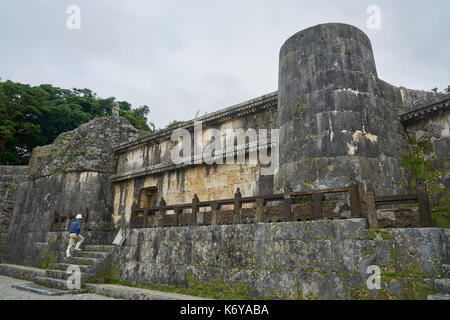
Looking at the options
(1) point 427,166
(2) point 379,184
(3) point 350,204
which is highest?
(1) point 427,166

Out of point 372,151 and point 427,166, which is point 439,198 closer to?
point 427,166

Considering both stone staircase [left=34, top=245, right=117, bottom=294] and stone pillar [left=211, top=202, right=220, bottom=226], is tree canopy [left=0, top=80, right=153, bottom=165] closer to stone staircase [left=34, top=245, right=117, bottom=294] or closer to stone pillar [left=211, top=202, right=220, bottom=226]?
stone staircase [left=34, top=245, right=117, bottom=294]

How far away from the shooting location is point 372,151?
694 centimetres

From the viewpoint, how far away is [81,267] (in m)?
9.45

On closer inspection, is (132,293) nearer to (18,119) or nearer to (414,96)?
(414,96)

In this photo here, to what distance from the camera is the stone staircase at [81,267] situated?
905 cm

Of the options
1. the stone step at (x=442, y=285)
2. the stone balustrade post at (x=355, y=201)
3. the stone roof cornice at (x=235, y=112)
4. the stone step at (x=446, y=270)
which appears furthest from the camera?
the stone roof cornice at (x=235, y=112)

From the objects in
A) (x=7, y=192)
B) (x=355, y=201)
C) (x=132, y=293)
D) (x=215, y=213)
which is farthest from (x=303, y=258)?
(x=7, y=192)

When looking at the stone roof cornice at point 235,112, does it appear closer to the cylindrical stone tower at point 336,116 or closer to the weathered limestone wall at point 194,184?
the cylindrical stone tower at point 336,116

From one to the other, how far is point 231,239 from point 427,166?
504cm

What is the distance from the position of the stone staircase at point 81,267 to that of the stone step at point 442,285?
27.6 ft

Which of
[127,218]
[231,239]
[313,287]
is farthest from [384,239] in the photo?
[127,218]

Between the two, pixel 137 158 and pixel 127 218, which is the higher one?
pixel 137 158

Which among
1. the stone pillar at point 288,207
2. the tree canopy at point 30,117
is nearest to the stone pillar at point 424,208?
the stone pillar at point 288,207
